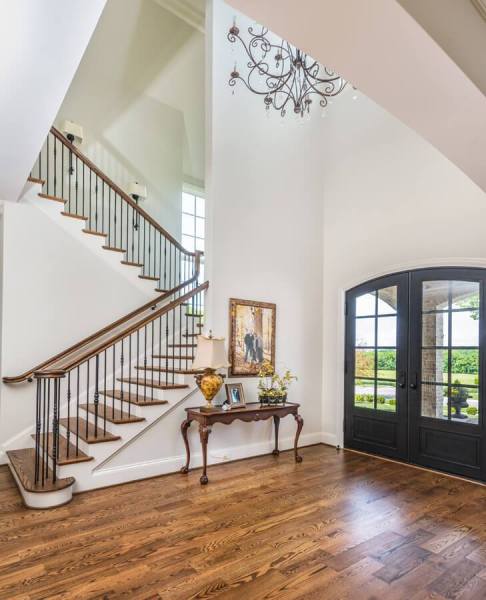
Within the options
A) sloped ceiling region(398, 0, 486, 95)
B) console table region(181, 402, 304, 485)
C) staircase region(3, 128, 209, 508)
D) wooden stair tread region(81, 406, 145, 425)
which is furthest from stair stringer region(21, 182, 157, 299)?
sloped ceiling region(398, 0, 486, 95)

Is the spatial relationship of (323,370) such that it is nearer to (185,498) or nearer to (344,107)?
(185,498)

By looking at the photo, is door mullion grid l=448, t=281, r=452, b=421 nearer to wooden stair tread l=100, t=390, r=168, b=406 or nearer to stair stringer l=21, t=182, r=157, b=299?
wooden stair tread l=100, t=390, r=168, b=406

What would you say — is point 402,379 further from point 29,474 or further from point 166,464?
point 29,474

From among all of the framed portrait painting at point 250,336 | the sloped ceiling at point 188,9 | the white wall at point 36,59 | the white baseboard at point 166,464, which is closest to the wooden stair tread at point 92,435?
the white baseboard at point 166,464

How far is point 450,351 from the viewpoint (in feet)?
15.0

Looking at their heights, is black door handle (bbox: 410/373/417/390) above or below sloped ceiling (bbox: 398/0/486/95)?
below

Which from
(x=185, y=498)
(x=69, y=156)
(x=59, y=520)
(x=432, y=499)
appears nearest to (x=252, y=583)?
(x=185, y=498)

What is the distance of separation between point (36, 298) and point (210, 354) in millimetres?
2222

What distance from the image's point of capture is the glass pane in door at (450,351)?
14.4 ft

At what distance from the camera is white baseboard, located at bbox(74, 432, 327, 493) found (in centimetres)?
391

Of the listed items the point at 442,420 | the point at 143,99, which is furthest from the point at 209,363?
the point at 143,99

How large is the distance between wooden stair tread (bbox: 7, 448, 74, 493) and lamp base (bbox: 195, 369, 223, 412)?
4.62 feet

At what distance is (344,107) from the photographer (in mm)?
5887

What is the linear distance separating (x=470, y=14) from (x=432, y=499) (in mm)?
3693
